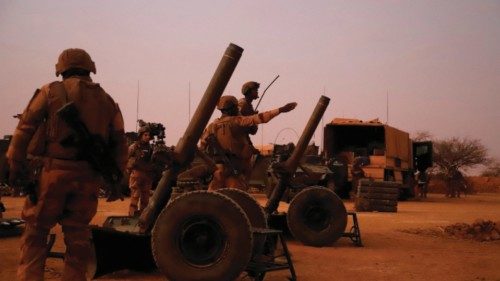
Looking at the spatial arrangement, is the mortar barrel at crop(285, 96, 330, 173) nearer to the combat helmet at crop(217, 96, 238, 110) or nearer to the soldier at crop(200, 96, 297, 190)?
the soldier at crop(200, 96, 297, 190)

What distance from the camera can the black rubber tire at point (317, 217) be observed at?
759 centimetres

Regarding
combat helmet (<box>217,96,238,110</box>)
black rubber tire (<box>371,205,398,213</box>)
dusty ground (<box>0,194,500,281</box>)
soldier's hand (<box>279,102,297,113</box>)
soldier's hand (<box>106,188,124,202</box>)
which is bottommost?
dusty ground (<box>0,194,500,281</box>)

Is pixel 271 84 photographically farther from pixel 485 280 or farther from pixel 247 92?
pixel 485 280

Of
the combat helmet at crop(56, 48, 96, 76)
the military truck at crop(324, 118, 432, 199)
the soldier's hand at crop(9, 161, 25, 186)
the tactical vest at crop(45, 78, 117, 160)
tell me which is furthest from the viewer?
the military truck at crop(324, 118, 432, 199)

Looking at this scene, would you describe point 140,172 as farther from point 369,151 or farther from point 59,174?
point 369,151

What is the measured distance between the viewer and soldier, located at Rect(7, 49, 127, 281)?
377cm

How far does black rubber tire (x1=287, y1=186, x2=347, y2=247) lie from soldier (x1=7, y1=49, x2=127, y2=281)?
4.04 metres

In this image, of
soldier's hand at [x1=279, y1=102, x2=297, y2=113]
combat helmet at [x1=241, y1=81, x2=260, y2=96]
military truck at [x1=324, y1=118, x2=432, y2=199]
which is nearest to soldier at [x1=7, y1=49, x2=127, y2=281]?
soldier's hand at [x1=279, y1=102, x2=297, y2=113]

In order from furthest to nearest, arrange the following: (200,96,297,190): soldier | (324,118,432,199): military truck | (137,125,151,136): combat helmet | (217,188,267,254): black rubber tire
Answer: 1. (324,118,432,199): military truck
2. (137,125,151,136): combat helmet
3. (200,96,297,190): soldier
4. (217,188,267,254): black rubber tire

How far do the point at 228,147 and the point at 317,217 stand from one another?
5.81ft

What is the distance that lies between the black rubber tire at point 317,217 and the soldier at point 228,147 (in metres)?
0.91

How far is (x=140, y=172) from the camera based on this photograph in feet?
32.5

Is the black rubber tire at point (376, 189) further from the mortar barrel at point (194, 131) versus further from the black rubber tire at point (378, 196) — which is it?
the mortar barrel at point (194, 131)

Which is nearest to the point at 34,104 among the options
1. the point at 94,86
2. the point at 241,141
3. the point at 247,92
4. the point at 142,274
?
the point at 94,86
